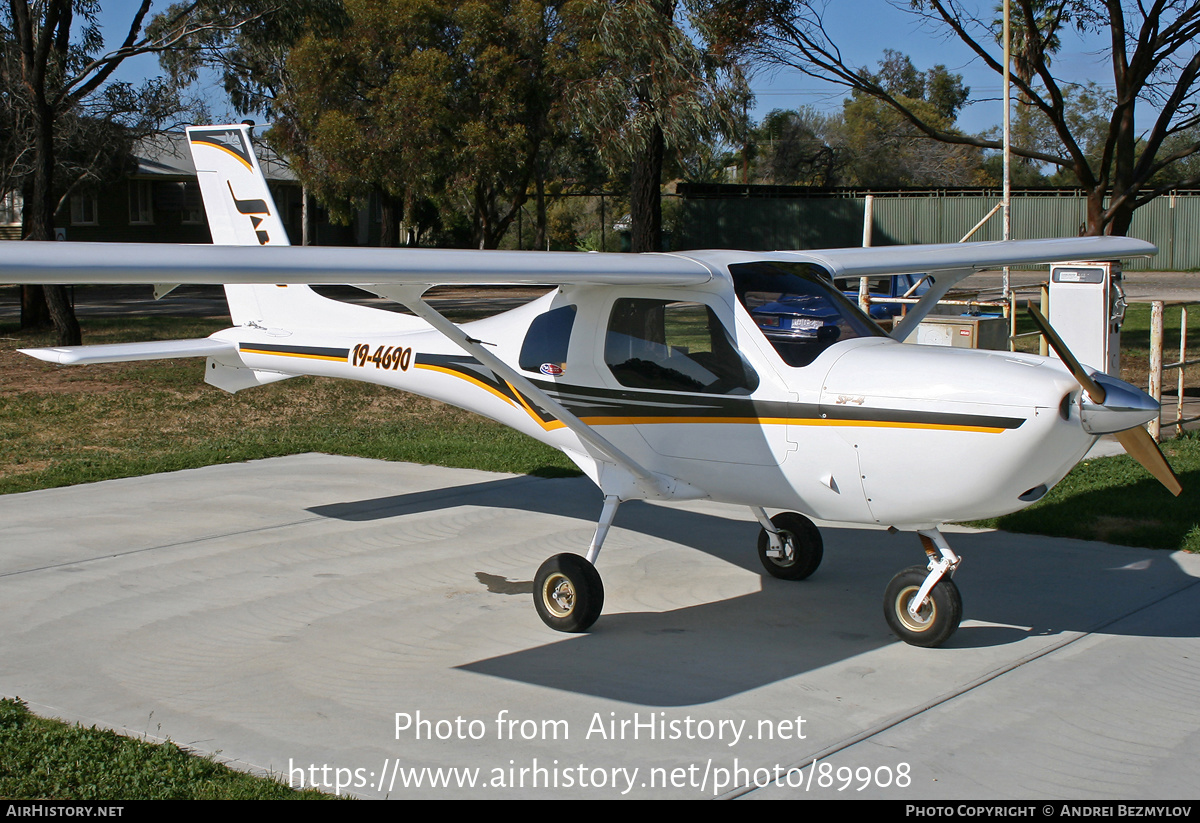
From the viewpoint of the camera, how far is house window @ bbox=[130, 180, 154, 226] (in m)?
43.9

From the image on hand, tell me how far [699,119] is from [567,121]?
8096mm

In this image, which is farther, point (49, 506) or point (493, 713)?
point (49, 506)

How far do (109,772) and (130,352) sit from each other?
4.40 meters

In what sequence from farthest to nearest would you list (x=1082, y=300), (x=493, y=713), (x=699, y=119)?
(x=699, y=119), (x=1082, y=300), (x=493, y=713)

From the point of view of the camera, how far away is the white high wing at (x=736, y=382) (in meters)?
5.22

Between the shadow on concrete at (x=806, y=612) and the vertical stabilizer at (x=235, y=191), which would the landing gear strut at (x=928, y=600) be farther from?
the vertical stabilizer at (x=235, y=191)

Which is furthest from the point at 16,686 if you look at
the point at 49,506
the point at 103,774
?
the point at 49,506

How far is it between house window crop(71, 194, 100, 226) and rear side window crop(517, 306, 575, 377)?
132 ft

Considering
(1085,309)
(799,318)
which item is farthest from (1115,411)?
Result: (1085,309)

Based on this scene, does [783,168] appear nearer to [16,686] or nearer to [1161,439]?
[1161,439]

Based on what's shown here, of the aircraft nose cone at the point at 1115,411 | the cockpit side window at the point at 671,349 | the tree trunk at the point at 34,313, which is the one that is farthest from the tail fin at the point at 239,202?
the tree trunk at the point at 34,313

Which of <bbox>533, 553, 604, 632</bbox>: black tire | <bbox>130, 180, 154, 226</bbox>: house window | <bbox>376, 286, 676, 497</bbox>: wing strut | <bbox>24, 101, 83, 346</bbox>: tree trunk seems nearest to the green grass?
<bbox>533, 553, 604, 632</bbox>: black tire

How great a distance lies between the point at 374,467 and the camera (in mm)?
11289

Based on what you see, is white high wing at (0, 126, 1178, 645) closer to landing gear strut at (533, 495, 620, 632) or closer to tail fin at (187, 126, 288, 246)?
landing gear strut at (533, 495, 620, 632)
